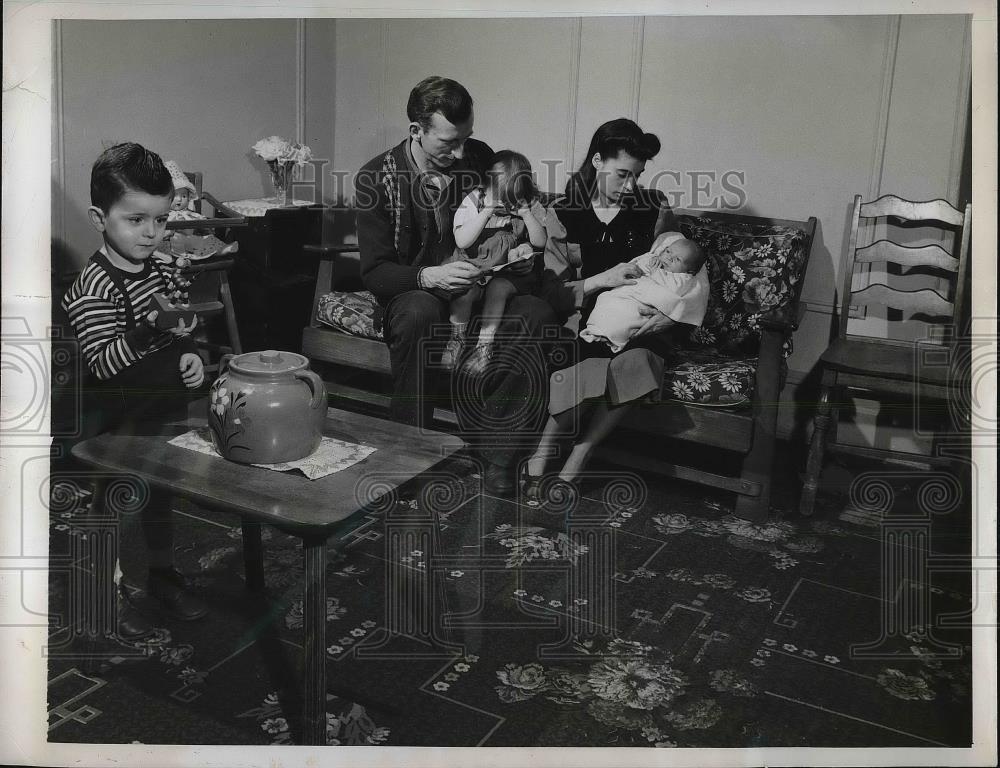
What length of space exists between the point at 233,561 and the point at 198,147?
1133 mm

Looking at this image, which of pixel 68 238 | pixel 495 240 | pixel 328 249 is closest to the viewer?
pixel 68 238

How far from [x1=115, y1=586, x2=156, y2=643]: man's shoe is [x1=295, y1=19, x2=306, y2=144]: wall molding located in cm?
135

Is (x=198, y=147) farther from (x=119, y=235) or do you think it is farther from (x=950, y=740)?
(x=950, y=740)

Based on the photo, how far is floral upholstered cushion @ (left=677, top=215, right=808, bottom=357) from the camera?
120 inches

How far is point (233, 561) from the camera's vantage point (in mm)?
2617

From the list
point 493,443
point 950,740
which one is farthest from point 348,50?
point 950,740

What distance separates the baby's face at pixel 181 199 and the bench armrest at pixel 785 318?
67.7 inches

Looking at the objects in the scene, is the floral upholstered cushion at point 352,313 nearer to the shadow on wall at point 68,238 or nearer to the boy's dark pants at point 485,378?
the boy's dark pants at point 485,378

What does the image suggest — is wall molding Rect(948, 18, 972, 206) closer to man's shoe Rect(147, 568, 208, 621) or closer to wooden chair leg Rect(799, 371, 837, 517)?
wooden chair leg Rect(799, 371, 837, 517)

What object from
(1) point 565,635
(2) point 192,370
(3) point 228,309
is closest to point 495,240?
(3) point 228,309

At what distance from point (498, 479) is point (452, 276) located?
25.9 inches

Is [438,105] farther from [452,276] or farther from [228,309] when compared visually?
[228,309]

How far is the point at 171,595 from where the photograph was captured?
2.35 m

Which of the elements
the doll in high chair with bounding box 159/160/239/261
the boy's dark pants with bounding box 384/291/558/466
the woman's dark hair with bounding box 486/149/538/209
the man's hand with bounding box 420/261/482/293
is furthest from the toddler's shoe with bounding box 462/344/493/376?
the doll in high chair with bounding box 159/160/239/261
